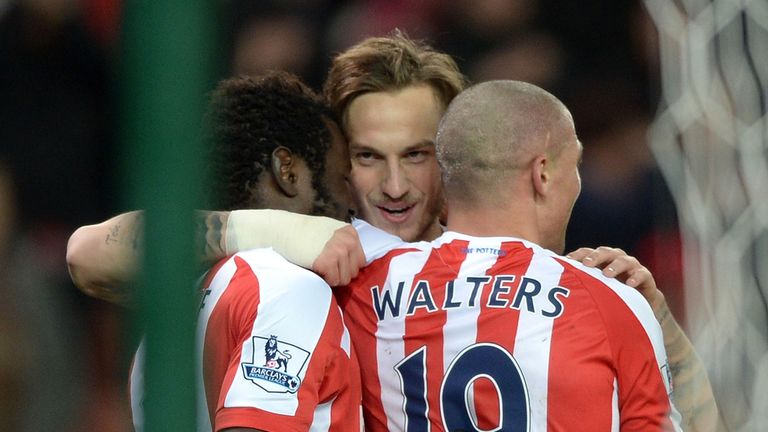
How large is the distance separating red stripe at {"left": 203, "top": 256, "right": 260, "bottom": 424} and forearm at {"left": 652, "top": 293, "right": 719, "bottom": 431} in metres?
0.78

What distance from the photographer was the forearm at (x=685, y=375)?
7.34 ft

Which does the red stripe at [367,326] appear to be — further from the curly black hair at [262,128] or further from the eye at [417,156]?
the eye at [417,156]

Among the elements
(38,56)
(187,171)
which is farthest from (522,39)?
(187,171)

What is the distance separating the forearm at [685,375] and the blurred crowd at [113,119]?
1.68ft

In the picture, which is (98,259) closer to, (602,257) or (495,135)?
(495,135)

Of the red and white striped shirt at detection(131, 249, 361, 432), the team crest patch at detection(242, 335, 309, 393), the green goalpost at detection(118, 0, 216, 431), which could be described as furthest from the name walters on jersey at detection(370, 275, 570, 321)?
the green goalpost at detection(118, 0, 216, 431)

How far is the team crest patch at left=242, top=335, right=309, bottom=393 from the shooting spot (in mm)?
1911

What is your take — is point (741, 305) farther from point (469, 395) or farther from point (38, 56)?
point (38, 56)

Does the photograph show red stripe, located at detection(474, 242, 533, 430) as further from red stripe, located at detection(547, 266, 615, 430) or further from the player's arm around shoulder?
the player's arm around shoulder

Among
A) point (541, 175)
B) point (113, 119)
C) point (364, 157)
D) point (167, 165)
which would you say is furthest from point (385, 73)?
point (167, 165)

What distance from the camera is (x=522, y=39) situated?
4.07 metres

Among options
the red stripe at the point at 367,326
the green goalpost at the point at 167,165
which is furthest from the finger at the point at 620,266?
the green goalpost at the point at 167,165

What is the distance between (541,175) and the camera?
220cm

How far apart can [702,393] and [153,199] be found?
1572mm
